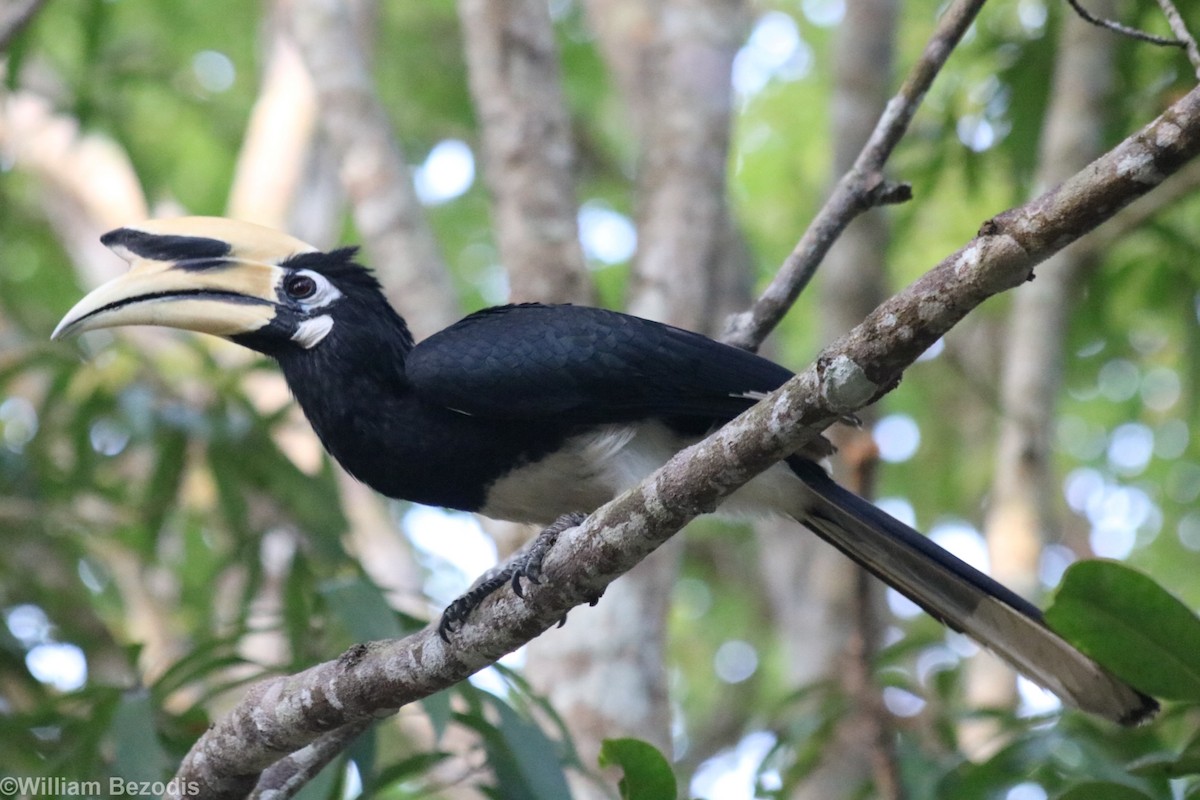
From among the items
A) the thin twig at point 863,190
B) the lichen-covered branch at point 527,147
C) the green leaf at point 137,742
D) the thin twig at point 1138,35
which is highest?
the lichen-covered branch at point 527,147

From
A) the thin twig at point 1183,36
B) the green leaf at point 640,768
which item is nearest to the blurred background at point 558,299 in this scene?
the green leaf at point 640,768

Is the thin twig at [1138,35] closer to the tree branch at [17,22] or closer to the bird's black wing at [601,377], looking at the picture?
the bird's black wing at [601,377]

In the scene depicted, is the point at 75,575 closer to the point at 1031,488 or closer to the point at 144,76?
the point at 144,76

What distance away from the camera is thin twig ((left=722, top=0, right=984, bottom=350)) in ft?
10.5

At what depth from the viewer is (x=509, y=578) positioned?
280 cm

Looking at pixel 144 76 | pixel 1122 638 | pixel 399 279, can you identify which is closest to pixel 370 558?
pixel 399 279

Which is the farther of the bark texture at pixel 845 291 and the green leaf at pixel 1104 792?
the bark texture at pixel 845 291

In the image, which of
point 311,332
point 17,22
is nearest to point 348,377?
point 311,332

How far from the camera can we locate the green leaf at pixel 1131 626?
260 centimetres

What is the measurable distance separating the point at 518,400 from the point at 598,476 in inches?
10.9

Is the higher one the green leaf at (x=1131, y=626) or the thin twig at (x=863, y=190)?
the thin twig at (x=863, y=190)

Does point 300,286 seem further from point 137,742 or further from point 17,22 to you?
point 17,22

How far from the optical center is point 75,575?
536cm

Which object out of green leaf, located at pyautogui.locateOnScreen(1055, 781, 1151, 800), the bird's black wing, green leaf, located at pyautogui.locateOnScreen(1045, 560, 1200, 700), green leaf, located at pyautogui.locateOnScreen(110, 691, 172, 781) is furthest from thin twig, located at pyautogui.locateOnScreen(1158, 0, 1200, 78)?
green leaf, located at pyautogui.locateOnScreen(110, 691, 172, 781)
